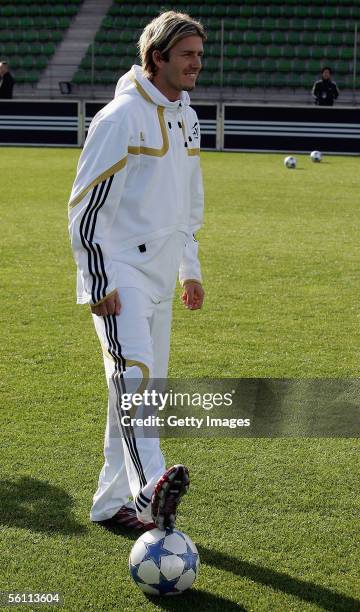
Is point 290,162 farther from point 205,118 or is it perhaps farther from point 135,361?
point 135,361

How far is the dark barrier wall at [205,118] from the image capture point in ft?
77.3

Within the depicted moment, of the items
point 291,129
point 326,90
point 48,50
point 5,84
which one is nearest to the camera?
point 291,129

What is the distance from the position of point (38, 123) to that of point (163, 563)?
2209 cm

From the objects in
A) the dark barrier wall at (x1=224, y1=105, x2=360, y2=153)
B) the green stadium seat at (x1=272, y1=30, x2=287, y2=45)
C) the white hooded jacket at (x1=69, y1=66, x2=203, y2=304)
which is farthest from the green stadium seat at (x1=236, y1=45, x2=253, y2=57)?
the white hooded jacket at (x1=69, y1=66, x2=203, y2=304)

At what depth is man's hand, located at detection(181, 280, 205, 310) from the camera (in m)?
4.27

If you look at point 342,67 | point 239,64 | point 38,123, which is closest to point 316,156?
point 38,123

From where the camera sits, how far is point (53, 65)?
102 ft

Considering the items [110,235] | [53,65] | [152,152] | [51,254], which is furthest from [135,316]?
[53,65]

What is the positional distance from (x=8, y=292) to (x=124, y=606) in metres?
5.60

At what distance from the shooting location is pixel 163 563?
3.46 meters

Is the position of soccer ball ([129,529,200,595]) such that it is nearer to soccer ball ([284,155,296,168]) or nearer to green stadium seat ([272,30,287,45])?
soccer ball ([284,155,296,168])

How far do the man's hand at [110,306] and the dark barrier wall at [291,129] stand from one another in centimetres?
1980

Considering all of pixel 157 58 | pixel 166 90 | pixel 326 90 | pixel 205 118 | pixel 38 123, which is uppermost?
pixel 157 58

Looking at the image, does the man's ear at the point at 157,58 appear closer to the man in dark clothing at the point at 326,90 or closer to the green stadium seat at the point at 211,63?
the man in dark clothing at the point at 326,90
